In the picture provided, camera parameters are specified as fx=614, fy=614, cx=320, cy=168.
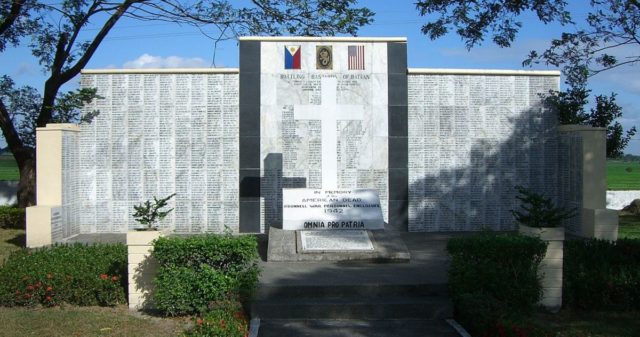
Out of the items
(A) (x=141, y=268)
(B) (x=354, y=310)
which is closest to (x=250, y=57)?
(A) (x=141, y=268)

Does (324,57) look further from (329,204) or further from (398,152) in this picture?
(329,204)

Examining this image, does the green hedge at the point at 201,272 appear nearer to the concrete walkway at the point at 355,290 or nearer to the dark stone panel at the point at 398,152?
the concrete walkway at the point at 355,290

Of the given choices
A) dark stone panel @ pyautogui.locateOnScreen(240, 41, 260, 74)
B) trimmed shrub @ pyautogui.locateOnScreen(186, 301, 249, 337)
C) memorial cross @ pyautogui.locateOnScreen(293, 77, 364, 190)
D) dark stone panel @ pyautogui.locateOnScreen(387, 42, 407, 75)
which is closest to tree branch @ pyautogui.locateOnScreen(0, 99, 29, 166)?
dark stone panel @ pyautogui.locateOnScreen(240, 41, 260, 74)

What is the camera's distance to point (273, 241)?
452 inches

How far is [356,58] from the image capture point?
15211 mm

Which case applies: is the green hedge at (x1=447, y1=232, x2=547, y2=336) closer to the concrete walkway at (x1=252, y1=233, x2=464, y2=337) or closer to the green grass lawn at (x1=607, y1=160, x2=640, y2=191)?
the concrete walkway at (x1=252, y1=233, x2=464, y2=337)

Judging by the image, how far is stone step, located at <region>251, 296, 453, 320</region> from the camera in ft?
26.2

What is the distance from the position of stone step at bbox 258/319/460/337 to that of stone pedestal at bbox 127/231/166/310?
191 cm

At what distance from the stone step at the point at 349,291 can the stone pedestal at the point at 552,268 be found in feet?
4.49

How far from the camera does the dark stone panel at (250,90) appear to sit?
15.1 m

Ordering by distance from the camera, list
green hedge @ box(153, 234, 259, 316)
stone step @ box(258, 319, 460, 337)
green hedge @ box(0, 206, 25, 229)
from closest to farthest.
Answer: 1. stone step @ box(258, 319, 460, 337)
2. green hedge @ box(153, 234, 259, 316)
3. green hedge @ box(0, 206, 25, 229)

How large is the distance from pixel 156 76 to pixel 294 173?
13.7 ft

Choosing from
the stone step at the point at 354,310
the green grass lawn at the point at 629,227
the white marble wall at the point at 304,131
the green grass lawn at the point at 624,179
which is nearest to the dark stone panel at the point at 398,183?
the white marble wall at the point at 304,131

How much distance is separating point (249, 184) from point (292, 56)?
10.9ft
